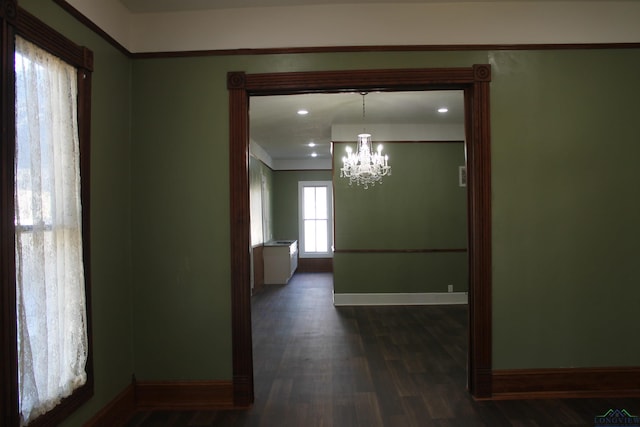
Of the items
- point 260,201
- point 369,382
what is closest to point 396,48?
point 369,382

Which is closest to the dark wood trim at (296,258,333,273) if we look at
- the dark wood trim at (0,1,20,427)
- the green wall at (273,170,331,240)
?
the green wall at (273,170,331,240)

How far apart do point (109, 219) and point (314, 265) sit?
27.0ft

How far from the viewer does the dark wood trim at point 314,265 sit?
10555 millimetres

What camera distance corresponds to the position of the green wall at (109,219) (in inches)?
92.9

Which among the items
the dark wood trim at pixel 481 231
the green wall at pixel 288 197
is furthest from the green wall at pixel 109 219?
the green wall at pixel 288 197

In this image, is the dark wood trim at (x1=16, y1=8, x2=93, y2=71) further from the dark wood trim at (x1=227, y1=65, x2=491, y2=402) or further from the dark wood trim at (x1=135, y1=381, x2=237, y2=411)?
the dark wood trim at (x1=135, y1=381, x2=237, y2=411)

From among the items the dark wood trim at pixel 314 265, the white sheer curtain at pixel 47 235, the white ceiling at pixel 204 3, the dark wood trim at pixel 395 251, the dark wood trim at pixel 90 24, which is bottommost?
the dark wood trim at pixel 314 265

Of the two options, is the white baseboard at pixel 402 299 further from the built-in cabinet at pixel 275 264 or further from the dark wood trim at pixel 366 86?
the dark wood trim at pixel 366 86

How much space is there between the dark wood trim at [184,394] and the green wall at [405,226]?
3573 millimetres

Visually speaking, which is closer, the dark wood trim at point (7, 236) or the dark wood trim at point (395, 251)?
the dark wood trim at point (7, 236)

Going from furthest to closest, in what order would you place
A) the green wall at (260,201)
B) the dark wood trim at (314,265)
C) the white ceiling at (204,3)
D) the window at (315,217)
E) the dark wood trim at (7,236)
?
the window at (315,217) → the dark wood trim at (314,265) → the green wall at (260,201) → the white ceiling at (204,3) → the dark wood trim at (7,236)

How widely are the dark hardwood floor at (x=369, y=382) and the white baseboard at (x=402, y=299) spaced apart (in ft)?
2.01

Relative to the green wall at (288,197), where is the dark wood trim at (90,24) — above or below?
above

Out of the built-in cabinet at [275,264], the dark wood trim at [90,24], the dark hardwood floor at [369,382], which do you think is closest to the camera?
the dark wood trim at [90,24]
